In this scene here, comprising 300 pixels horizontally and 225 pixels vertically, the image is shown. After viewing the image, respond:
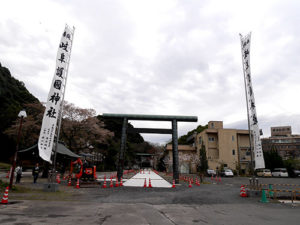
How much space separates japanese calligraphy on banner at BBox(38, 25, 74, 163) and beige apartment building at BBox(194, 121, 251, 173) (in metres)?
36.5

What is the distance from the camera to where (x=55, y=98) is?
41.9 ft

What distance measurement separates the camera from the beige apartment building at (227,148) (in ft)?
143

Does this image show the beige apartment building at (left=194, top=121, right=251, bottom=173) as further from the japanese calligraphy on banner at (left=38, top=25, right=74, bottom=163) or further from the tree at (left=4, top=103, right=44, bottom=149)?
the japanese calligraphy on banner at (left=38, top=25, right=74, bottom=163)

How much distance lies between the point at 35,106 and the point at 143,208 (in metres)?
30.7

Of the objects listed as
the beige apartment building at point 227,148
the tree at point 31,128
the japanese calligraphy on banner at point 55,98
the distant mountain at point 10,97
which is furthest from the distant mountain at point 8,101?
the beige apartment building at point 227,148

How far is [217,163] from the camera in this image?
43.6m

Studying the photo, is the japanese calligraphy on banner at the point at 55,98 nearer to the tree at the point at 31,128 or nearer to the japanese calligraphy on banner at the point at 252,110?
the japanese calligraphy on banner at the point at 252,110

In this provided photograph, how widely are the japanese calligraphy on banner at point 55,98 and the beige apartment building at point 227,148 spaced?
3654 centimetres

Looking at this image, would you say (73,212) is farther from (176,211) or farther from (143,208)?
(176,211)

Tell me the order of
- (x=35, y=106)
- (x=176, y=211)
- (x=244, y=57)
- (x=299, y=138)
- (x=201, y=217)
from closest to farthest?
1. (x=201, y=217)
2. (x=176, y=211)
3. (x=244, y=57)
4. (x=35, y=106)
5. (x=299, y=138)

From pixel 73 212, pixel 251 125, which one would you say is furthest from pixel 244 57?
pixel 73 212

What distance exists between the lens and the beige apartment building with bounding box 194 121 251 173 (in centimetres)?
4344

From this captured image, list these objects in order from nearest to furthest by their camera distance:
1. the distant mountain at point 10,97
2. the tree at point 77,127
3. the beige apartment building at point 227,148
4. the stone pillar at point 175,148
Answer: the stone pillar at point 175,148 → the tree at point 77,127 → the distant mountain at point 10,97 → the beige apartment building at point 227,148

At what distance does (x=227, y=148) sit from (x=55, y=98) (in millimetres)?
39093
